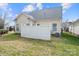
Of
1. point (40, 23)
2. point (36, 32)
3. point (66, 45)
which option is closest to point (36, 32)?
point (36, 32)

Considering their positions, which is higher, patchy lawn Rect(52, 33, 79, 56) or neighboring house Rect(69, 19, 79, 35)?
neighboring house Rect(69, 19, 79, 35)

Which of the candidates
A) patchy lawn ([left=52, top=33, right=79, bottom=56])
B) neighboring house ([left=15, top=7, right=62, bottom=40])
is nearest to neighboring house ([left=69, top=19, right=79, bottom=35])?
patchy lawn ([left=52, top=33, right=79, bottom=56])

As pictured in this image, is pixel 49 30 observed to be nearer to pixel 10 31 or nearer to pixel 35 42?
pixel 35 42

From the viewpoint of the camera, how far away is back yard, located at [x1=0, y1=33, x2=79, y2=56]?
3.83 meters

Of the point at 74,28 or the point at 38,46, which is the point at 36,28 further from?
the point at 74,28

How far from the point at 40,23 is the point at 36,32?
0.14 meters

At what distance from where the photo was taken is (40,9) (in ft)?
12.8

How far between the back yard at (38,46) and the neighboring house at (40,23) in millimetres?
78

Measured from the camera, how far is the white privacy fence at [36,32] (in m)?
3.90

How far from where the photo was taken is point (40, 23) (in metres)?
3.88

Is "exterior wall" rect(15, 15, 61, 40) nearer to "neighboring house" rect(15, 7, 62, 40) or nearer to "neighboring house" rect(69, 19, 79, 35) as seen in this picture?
"neighboring house" rect(15, 7, 62, 40)

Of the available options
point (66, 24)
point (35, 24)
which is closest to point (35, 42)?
point (35, 24)

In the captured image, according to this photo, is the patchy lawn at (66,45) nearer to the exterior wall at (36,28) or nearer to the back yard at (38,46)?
the back yard at (38,46)

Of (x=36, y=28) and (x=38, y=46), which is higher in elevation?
(x=36, y=28)
